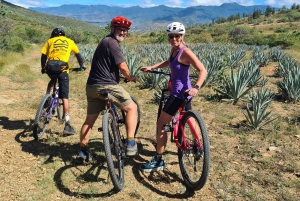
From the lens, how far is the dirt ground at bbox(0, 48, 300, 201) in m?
2.90

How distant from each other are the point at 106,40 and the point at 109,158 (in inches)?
48.8

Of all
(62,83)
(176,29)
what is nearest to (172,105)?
(176,29)

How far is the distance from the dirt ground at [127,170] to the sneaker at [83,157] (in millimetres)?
78

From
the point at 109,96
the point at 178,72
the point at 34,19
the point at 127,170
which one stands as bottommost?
the point at 127,170

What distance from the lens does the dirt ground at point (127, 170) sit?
2902mm

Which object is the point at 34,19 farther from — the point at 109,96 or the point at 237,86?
the point at 109,96

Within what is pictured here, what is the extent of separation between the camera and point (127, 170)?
133 inches

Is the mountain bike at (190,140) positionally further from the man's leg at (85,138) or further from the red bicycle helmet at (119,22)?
the red bicycle helmet at (119,22)

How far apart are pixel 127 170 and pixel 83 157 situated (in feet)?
1.95

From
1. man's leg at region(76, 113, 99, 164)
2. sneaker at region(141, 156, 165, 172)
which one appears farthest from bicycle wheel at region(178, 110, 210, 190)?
man's leg at region(76, 113, 99, 164)

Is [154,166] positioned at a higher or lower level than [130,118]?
lower

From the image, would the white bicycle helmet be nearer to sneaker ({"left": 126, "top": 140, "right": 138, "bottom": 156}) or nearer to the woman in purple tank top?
the woman in purple tank top

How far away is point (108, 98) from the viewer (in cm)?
291

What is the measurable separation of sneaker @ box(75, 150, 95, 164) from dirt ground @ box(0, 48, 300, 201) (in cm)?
8
